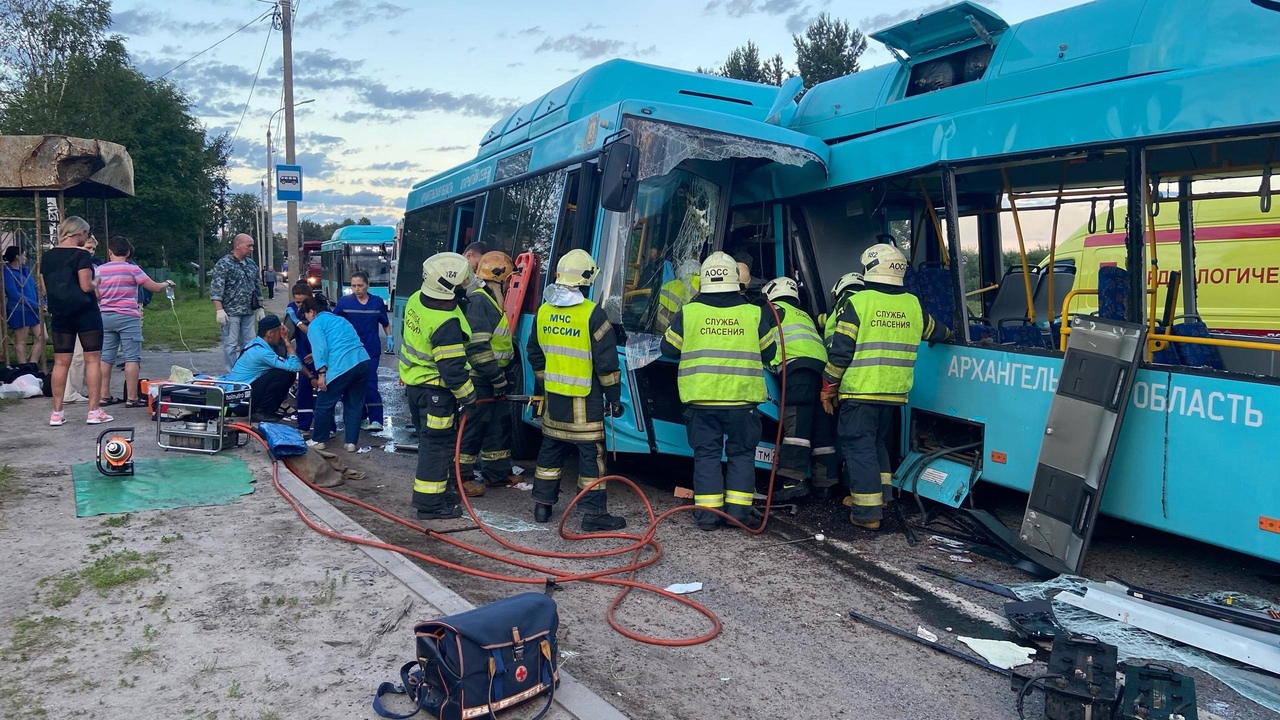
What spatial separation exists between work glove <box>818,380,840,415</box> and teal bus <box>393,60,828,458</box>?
37cm

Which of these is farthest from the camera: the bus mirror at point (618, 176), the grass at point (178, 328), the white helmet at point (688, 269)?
the grass at point (178, 328)

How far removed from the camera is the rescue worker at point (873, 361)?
566 centimetres

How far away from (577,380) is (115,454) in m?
3.36

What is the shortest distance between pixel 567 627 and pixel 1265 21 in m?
4.83

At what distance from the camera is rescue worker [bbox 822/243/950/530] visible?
5.66 metres

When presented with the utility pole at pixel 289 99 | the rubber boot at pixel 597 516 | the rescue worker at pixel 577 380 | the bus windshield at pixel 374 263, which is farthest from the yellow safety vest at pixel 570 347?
the bus windshield at pixel 374 263

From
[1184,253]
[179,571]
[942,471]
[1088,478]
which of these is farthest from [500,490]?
[1184,253]

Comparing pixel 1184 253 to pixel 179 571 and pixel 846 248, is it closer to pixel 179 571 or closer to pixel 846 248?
pixel 846 248

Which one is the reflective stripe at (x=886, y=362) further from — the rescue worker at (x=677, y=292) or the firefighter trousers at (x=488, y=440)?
the firefighter trousers at (x=488, y=440)

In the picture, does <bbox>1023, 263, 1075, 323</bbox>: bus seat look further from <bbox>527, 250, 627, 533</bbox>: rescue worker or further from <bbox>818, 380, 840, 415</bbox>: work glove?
<bbox>527, 250, 627, 533</bbox>: rescue worker

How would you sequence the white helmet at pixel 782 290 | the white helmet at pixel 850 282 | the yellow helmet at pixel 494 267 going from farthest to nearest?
1. the yellow helmet at pixel 494 267
2. the white helmet at pixel 782 290
3. the white helmet at pixel 850 282

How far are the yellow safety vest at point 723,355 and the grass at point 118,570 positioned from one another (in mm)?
3249

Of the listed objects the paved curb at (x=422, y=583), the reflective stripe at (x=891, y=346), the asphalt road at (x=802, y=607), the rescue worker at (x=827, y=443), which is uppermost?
the reflective stripe at (x=891, y=346)

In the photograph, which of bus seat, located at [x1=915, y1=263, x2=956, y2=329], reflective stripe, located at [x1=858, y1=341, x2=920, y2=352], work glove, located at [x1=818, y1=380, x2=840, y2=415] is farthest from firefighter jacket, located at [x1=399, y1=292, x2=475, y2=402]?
bus seat, located at [x1=915, y1=263, x2=956, y2=329]
